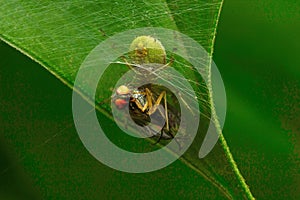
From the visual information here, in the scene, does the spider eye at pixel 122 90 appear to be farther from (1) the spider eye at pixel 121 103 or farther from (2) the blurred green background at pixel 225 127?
(2) the blurred green background at pixel 225 127

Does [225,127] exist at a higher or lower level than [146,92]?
lower

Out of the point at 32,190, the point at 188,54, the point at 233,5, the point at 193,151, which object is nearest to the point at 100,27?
the point at 188,54

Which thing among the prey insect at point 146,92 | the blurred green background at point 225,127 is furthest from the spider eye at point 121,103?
the blurred green background at point 225,127

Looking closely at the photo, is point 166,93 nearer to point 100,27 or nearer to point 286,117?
point 100,27

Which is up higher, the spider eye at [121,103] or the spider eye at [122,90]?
the spider eye at [122,90]

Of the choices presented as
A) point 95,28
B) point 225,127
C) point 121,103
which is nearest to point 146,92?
point 121,103

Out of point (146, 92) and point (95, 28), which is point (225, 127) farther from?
point (95, 28)

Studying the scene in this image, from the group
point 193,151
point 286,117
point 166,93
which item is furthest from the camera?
point 286,117
